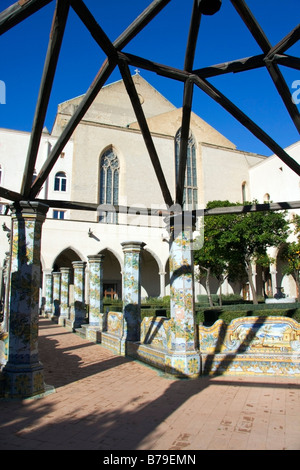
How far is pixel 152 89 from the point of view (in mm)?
37875

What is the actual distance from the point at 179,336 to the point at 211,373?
932 mm

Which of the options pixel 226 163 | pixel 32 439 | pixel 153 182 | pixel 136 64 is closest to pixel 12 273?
pixel 32 439

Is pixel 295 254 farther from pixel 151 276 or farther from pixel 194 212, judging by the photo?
pixel 194 212

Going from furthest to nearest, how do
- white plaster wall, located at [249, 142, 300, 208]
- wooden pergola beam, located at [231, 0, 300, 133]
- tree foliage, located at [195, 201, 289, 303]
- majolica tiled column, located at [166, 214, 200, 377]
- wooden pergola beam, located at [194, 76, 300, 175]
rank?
white plaster wall, located at [249, 142, 300, 208] → tree foliage, located at [195, 201, 289, 303] → majolica tiled column, located at [166, 214, 200, 377] → wooden pergola beam, located at [194, 76, 300, 175] → wooden pergola beam, located at [231, 0, 300, 133]

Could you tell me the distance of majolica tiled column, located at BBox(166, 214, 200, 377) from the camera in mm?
6508

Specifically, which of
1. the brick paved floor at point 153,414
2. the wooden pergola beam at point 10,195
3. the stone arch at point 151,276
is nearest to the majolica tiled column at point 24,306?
the wooden pergola beam at point 10,195

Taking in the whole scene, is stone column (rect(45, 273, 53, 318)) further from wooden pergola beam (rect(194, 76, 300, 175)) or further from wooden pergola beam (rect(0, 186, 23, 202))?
wooden pergola beam (rect(194, 76, 300, 175))

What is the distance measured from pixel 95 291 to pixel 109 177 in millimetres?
18727

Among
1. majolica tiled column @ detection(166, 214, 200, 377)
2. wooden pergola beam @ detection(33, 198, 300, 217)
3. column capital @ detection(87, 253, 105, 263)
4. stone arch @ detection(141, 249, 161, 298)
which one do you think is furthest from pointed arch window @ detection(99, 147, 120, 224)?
majolica tiled column @ detection(166, 214, 200, 377)

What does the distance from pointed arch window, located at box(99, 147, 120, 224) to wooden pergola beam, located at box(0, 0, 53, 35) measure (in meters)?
25.7

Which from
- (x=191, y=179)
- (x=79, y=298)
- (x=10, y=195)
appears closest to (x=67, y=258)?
(x=191, y=179)

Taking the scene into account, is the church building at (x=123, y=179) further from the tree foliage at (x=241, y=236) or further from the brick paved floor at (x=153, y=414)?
the brick paved floor at (x=153, y=414)

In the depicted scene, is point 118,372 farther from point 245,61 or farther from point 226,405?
point 245,61

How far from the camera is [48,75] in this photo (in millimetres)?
4387
